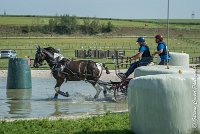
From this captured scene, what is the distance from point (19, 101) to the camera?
18.0 meters

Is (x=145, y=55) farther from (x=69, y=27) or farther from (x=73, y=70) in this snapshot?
(x=69, y=27)

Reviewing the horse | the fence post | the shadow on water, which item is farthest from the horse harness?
the fence post

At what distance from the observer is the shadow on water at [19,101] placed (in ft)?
49.5

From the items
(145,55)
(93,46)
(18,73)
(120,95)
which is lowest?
(93,46)

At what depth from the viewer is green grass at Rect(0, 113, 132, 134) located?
10.4 metres

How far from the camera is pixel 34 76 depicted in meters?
30.7

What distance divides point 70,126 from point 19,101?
7.37 m

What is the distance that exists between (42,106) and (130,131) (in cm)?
676

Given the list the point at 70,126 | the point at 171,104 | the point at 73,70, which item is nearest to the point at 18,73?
the point at 73,70

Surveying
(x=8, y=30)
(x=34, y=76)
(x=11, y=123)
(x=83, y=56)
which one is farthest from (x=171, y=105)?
(x=8, y=30)

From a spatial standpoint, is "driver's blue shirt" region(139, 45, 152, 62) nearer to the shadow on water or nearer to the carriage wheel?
the carriage wheel

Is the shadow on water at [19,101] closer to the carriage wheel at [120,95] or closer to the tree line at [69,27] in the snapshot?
the carriage wheel at [120,95]

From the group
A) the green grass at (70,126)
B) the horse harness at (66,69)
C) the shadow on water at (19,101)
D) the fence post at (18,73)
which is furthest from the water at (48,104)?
the green grass at (70,126)

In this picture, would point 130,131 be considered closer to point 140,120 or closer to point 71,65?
point 140,120
